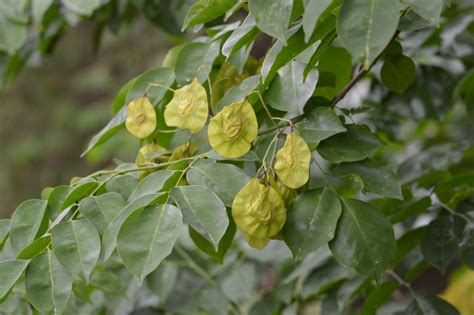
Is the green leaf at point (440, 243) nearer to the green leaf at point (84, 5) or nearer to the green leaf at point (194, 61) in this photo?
the green leaf at point (194, 61)

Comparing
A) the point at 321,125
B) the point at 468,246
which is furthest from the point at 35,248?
the point at 468,246

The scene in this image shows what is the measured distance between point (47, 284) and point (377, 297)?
1.78 ft

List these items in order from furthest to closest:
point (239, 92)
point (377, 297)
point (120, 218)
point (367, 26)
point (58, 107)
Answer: point (58, 107)
point (377, 297)
point (239, 92)
point (120, 218)
point (367, 26)

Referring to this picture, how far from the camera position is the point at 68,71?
5871mm

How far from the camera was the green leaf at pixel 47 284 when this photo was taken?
2.68 feet

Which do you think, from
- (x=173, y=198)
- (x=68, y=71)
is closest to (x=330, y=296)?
(x=173, y=198)

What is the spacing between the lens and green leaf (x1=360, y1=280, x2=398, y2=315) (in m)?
1.14

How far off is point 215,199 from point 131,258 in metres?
0.11

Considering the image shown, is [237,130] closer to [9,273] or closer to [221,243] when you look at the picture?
[221,243]

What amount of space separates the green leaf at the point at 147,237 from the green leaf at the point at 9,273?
14cm

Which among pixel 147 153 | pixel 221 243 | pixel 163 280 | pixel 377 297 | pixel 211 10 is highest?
pixel 211 10

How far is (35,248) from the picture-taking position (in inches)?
33.8

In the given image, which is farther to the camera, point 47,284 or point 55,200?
point 55,200

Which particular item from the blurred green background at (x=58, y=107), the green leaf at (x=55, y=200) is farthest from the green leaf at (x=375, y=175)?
the blurred green background at (x=58, y=107)
